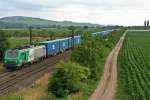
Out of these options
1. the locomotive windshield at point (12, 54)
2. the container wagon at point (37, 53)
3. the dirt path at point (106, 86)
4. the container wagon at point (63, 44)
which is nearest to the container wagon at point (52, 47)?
the container wagon at point (63, 44)

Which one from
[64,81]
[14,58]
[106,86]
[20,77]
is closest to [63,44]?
[14,58]

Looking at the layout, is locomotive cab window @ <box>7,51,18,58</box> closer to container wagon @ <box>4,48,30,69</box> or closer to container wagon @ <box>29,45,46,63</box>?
container wagon @ <box>4,48,30,69</box>

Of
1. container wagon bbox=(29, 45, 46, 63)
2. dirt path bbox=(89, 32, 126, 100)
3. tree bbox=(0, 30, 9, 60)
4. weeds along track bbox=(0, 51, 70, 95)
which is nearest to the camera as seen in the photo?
dirt path bbox=(89, 32, 126, 100)

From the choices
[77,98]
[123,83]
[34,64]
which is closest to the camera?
[77,98]

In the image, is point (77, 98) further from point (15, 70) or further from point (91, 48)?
point (15, 70)

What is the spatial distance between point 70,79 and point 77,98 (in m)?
2.01

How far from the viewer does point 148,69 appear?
174 feet

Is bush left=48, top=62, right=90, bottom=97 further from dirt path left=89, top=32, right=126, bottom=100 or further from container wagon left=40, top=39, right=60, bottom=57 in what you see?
container wagon left=40, top=39, right=60, bottom=57

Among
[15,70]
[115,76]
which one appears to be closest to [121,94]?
[115,76]

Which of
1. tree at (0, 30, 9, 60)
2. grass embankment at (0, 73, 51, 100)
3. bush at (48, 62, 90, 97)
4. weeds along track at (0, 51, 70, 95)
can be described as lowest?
weeds along track at (0, 51, 70, 95)

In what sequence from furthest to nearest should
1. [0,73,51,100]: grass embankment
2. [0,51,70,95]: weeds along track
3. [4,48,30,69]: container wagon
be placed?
[4,48,30,69]: container wagon
[0,51,70,95]: weeds along track
[0,73,51,100]: grass embankment

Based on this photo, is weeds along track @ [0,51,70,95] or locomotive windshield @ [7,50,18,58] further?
locomotive windshield @ [7,50,18,58]

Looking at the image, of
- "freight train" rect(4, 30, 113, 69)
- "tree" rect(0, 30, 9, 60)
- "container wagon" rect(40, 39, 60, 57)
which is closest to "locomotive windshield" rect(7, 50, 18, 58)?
"freight train" rect(4, 30, 113, 69)

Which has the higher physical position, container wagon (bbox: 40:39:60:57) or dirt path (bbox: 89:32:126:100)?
container wagon (bbox: 40:39:60:57)
